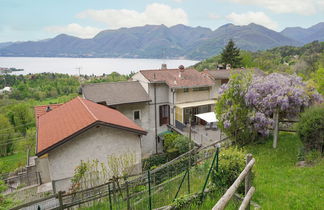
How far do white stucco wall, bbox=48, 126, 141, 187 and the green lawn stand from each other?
7.69 meters

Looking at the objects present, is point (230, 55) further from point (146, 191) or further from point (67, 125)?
A: point (146, 191)

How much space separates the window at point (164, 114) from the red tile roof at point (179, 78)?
2951 millimetres

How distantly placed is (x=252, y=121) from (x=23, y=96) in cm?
9788

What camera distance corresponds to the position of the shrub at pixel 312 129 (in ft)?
32.9

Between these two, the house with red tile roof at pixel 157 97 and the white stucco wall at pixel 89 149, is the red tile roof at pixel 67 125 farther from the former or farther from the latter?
the house with red tile roof at pixel 157 97

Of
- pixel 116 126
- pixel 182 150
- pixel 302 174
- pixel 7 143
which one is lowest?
pixel 7 143

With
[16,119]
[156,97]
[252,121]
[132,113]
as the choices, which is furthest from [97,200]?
[16,119]

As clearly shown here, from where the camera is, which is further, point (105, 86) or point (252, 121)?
point (105, 86)

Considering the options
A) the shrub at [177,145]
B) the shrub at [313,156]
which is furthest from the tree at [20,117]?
the shrub at [313,156]

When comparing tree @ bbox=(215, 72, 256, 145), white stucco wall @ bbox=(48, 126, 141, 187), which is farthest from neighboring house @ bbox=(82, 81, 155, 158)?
tree @ bbox=(215, 72, 256, 145)

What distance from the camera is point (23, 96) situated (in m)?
87.7

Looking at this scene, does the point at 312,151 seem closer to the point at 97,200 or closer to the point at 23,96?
the point at 97,200

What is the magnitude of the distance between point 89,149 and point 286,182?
9929 millimetres

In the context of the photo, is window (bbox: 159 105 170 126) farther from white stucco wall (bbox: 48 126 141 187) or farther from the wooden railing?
the wooden railing
